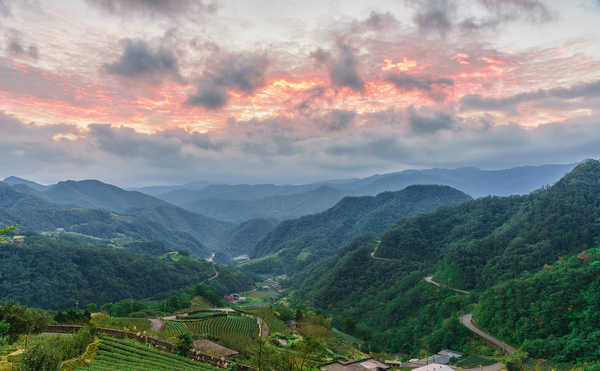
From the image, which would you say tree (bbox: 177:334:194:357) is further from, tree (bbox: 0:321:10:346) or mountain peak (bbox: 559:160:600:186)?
mountain peak (bbox: 559:160:600:186)

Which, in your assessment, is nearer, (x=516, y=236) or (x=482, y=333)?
(x=482, y=333)

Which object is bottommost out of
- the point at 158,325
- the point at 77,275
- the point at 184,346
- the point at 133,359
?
the point at 77,275

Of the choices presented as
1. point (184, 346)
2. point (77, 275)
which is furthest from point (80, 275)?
point (184, 346)

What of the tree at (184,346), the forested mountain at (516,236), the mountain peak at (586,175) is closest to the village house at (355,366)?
the tree at (184,346)

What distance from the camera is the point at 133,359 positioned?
29406mm

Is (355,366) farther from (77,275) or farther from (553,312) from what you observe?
(77,275)

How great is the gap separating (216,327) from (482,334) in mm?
45658

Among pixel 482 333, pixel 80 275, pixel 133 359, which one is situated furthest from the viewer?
pixel 80 275

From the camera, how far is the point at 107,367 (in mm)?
25828

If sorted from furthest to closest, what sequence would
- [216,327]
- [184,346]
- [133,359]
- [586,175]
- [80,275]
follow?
[80,275]
[586,175]
[216,327]
[184,346]
[133,359]

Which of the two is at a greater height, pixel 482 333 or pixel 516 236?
pixel 516 236

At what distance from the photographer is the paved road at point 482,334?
2047 inches

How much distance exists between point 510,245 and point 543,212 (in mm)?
16462

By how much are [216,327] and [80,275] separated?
335 ft
